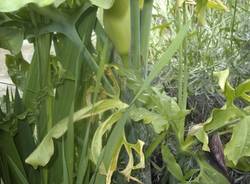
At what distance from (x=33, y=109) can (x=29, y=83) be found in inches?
1.4

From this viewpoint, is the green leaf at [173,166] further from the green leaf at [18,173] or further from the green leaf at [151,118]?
the green leaf at [18,173]

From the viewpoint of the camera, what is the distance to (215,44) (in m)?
0.81

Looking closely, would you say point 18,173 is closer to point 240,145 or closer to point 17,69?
point 17,69

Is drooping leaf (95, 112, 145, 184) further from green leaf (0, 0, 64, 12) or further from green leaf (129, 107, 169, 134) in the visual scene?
green leaf (0, 0, 64, 12)

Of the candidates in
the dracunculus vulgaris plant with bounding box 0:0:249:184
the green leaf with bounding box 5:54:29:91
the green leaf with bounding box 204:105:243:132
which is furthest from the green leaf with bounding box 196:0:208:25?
the green leaf with bounding box 5:54:29:91

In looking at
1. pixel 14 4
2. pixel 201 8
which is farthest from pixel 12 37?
pixel 201 8

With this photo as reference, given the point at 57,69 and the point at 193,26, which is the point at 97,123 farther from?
the point at 193,26

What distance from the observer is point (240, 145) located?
52 centimetres

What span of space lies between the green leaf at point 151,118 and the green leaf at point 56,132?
0.02m

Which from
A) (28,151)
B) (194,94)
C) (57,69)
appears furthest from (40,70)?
(194,94)

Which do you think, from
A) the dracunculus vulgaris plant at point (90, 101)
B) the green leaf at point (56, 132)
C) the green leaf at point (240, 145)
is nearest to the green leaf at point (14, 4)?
the dracunculus vulgaris plant at point (90, 101)

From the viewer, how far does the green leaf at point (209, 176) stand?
22.8 inches

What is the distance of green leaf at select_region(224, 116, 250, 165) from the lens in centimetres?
51

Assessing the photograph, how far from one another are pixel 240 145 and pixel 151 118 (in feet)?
0.34
